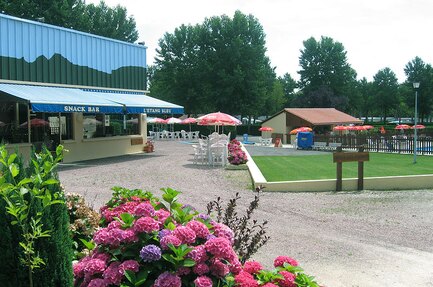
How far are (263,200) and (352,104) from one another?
7719 cm

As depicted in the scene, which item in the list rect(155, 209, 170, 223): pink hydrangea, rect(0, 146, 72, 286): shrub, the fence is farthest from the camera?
the fence

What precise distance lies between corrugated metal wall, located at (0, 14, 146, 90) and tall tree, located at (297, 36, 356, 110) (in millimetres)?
56560

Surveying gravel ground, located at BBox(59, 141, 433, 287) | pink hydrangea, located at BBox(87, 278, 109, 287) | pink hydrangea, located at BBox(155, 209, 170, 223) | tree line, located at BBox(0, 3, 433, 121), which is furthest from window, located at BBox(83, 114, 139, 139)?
tree line, located at BBox(0, 3, 433, 121)

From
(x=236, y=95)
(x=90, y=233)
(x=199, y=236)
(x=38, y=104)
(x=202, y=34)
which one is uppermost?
(x=202, y=34)

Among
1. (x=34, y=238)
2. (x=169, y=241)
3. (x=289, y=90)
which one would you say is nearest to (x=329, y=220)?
(x=169, y=241)

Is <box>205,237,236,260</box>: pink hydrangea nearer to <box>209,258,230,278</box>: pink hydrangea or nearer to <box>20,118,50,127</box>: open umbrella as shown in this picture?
<box>209,258,230,278</box>: pink hydrangea

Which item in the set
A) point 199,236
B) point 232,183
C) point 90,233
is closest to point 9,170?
point 199,236

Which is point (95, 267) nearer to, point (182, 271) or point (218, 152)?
point (182, 271)

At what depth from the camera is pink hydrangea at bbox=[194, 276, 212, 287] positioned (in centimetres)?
306

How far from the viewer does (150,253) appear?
10.5 ft

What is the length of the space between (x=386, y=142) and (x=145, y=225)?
32.1m

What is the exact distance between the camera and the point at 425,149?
103ft

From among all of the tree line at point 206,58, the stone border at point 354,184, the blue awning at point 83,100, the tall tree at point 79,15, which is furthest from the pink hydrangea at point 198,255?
the tree line at point 206,58

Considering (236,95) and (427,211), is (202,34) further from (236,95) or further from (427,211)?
(427,211)
